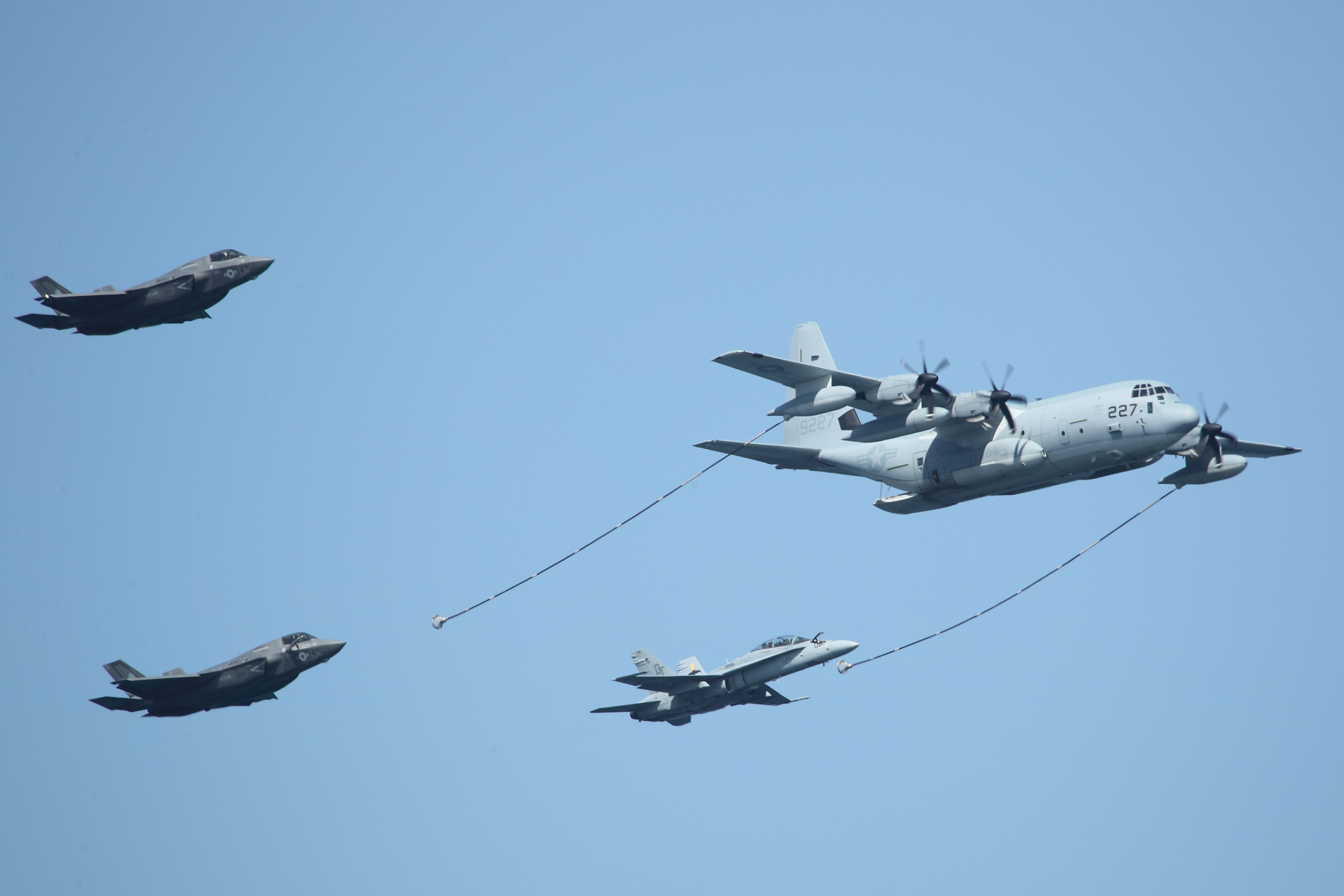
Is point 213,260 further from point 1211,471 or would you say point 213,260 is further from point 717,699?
point 1211,471

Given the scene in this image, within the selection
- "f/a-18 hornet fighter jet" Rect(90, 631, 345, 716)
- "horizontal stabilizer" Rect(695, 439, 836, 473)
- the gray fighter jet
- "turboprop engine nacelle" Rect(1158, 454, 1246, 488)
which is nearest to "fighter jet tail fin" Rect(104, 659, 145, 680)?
"f/a-18 hornet fighter jet" Rect(90, 631, 345, 716)

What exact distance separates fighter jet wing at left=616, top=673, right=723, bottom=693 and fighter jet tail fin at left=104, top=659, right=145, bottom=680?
825 inches

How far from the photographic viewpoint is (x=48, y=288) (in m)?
45.1

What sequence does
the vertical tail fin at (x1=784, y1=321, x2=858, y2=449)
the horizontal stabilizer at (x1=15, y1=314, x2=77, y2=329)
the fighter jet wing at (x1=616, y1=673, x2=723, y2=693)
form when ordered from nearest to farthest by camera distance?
the horizontal stabilizer at (x1=15, y1=314, x2=77, y2=329) < the vertical tail fin at (x1=784, y1=321, x2=858, y2=449) < the fighter jet wing at (x1=616, y1=673, x2=723, y2=693)

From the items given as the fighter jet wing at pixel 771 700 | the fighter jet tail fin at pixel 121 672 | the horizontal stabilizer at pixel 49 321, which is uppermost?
the horizontal stabilizer at pixel 49 321

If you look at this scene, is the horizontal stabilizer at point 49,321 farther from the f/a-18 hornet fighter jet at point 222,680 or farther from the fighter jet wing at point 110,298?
the f/a-18 hornet fighter jet at point 222,680

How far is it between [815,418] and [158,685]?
27.7 meters

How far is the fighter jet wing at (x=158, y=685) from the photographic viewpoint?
4809 centimetres

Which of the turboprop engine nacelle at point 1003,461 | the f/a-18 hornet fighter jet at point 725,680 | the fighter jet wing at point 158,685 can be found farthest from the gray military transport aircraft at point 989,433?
the fighter jet wing at point 158,685

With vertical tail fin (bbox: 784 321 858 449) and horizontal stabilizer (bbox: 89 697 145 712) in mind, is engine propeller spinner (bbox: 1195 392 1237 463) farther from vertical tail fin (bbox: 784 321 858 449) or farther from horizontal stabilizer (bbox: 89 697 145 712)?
horizontal stabilizer (bbox: 89 697 145 712)

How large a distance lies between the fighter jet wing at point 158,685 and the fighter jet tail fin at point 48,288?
14.3 m

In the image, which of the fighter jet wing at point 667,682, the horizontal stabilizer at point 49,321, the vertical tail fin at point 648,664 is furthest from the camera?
the vertical tail fin at point 648,664

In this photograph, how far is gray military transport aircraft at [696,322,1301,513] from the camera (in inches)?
1741

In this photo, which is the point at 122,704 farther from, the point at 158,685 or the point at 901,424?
the point at 901,424
